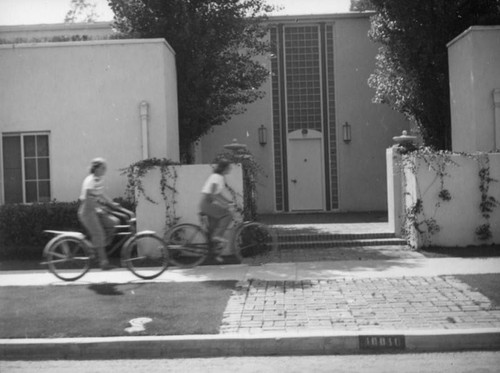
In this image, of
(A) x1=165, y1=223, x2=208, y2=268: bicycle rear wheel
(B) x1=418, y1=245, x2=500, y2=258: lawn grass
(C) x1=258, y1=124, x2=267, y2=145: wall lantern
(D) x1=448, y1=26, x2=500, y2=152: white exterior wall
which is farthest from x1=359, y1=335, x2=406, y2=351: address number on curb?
(C) x1=258, y1=124, x2=267, y2=145: wall lantern

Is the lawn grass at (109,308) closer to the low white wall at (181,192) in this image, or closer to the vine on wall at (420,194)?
the low white wall at (181,192)

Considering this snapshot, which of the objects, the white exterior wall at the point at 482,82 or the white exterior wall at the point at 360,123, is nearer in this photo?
the white exterior wall at the point at 482,82

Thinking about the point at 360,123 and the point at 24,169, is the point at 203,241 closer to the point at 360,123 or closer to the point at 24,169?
the point at 24,169

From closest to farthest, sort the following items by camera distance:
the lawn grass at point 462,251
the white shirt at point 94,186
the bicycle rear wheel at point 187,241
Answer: the white shirt at point 94,186 < the bicycle rear wheel at point 187,241 < the lawn grass at point 462,251

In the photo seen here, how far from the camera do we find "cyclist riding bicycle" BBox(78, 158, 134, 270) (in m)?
9.32

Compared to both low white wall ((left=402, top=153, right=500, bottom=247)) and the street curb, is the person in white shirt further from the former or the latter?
low white wall ((left=402, top=153, right=500, bottom=247))

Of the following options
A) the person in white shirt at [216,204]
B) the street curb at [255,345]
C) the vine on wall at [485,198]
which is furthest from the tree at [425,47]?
the street curb at [255,345]

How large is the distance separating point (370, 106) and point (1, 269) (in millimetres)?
13594

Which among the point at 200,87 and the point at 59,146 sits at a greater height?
the point at 200,87

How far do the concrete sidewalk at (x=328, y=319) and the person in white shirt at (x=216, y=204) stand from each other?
2.51 feet

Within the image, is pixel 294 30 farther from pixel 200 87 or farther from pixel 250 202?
pixel 250 202

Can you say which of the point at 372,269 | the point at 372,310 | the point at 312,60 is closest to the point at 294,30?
the point at 312,60

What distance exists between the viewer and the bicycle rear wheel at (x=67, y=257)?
9.64 meters

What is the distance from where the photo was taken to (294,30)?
2131 centimetres
